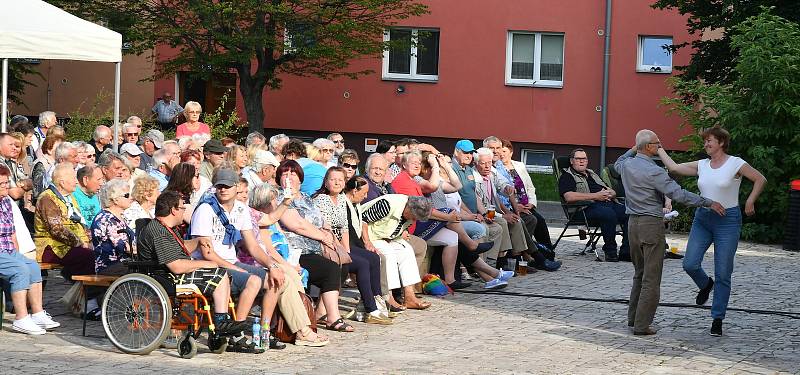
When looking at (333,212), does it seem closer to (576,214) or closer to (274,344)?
(274,344)

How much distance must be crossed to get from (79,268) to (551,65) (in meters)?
21.3

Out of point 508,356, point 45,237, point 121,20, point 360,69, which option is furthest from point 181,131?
point 360,69

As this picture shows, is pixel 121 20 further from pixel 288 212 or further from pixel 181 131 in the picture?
pixel 288 212

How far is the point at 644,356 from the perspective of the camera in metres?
10.5

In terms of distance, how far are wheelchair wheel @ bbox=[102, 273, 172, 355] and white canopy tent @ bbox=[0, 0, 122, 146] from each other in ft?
17.8

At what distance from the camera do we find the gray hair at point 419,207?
501 inches

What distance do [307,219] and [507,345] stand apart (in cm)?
208

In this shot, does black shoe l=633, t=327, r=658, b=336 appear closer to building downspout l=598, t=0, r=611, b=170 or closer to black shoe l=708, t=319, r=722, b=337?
black shoe l=708, t=319, r=722, b=337

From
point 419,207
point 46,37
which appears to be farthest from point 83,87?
point 419,207

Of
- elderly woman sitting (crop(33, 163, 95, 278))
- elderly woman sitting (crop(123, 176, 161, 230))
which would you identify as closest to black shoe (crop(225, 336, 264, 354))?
elderly woman sitting (crop(123, 176, 161, 230))

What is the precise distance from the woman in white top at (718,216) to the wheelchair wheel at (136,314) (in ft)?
15.4

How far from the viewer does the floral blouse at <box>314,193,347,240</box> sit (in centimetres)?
1193

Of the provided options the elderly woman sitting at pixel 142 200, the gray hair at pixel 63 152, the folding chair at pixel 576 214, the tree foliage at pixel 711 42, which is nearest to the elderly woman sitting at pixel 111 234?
the elderly woman sitting at pixel 142 200

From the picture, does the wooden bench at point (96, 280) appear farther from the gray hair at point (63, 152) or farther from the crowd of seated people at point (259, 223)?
the gray hair at point (63, 152)
